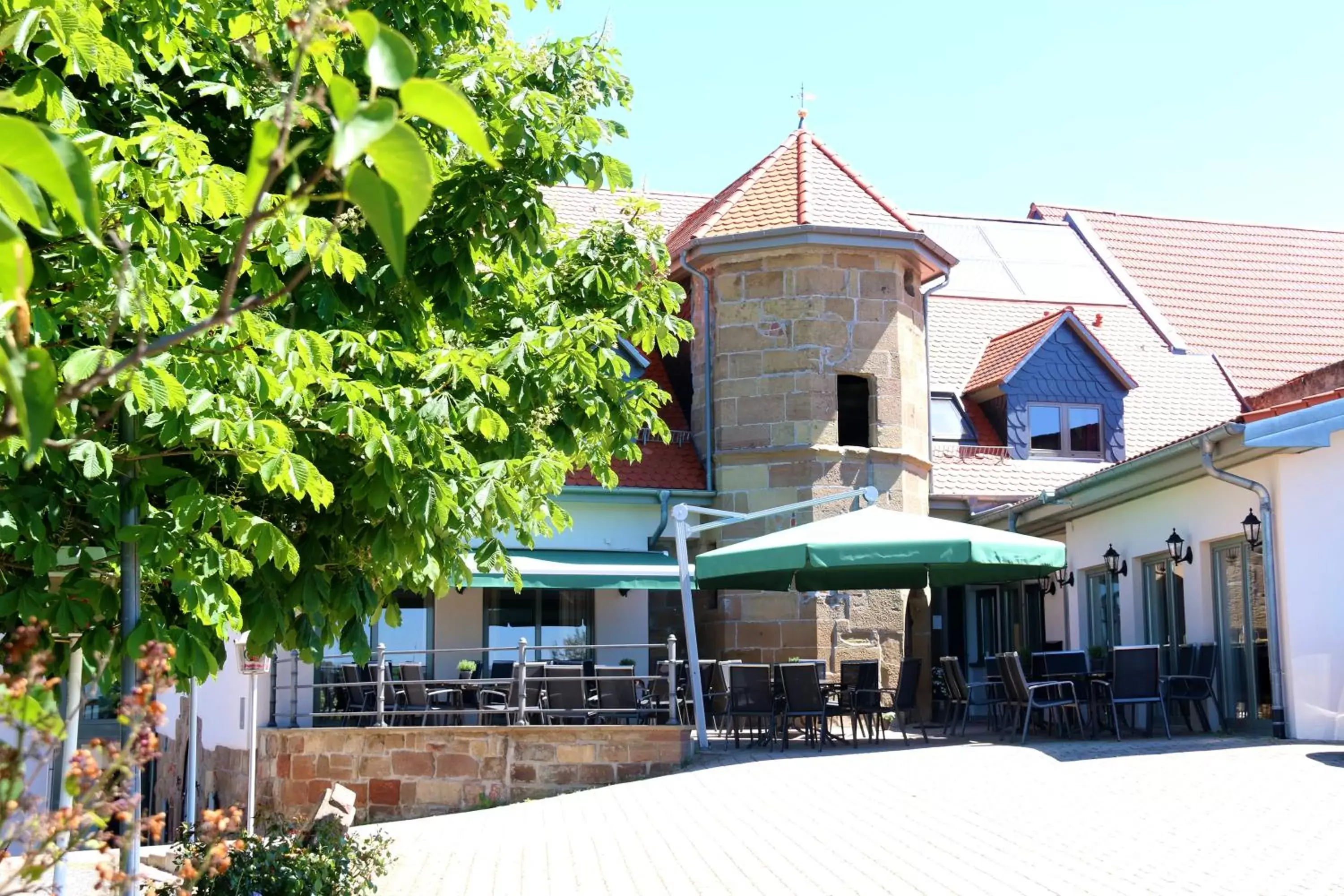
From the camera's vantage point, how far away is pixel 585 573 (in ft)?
53.2

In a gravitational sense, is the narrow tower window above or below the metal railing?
above

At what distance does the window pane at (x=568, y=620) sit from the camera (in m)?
19.1

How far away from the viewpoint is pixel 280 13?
5.65 m

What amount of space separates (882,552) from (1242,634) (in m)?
3.61

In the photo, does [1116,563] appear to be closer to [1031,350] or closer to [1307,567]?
[1307,567]

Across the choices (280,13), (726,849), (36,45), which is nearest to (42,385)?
(36,45)

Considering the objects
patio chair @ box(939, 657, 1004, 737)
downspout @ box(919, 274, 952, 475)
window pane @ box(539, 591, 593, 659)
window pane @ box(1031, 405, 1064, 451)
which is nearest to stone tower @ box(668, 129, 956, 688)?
downspout @ box(919, 274, 952, 475)

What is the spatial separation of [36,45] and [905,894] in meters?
5.39

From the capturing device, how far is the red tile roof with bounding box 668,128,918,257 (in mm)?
18734

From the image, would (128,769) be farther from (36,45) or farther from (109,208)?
(36,45)

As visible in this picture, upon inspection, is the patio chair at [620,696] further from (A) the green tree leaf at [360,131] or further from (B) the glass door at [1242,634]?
(A) the green tree leaf at [360,131]

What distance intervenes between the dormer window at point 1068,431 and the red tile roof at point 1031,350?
681mm

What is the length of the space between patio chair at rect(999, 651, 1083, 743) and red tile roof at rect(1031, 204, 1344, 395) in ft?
36.1

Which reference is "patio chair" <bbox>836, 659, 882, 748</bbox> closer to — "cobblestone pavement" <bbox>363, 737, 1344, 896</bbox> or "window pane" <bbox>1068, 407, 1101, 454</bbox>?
"cobblestone pavement" <bbox>363, 737, 1344, 896</bbox>
